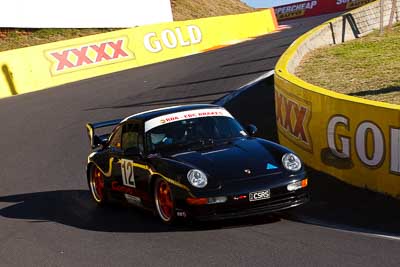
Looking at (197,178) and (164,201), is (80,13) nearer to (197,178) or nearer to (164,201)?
(164,201)

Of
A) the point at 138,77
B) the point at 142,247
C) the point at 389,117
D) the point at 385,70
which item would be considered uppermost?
the point at 389,117

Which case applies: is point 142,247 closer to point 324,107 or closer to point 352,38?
point 324,107

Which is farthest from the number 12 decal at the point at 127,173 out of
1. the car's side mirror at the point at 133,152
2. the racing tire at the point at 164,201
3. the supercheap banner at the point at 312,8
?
the supercheap banner at the point at 312,8

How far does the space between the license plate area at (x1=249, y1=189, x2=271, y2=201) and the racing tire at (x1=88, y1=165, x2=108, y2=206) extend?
9.50 ft

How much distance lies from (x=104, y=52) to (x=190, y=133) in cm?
1979

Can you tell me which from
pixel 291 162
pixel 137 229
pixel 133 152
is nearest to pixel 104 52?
pixel 133 152

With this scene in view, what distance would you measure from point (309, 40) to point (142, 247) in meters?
15.2

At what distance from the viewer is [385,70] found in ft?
58.0

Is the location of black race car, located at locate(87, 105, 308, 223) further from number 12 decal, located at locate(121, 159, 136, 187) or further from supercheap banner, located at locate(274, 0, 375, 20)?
supercheap banner, located at locate(274, 0, 375, 20)

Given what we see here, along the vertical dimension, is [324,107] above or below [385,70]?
above

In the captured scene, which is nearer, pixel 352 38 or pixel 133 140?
pixel 133 140

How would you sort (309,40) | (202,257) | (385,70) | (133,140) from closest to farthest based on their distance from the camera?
1. (202,257)
2. (133,140)
3. (385,70)
4. (309,40)

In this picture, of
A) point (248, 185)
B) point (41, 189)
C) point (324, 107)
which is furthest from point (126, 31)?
point (248, 185)

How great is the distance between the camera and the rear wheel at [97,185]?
34.6ft
